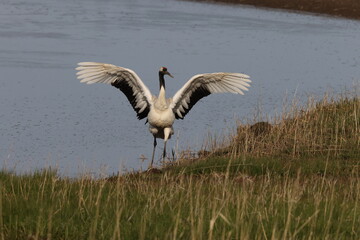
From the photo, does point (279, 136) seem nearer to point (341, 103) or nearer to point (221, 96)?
point (341, 103)

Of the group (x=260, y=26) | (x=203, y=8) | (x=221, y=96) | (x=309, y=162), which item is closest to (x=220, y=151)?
(x=309, y=162)

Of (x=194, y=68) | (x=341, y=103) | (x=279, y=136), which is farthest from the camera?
(x=194, y=68)

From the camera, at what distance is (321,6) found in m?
42.7

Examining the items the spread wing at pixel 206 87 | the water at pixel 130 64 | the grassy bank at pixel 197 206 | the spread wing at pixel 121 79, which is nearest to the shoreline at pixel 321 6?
the water at pixel 130 64

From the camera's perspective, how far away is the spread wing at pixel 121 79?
45.2ft

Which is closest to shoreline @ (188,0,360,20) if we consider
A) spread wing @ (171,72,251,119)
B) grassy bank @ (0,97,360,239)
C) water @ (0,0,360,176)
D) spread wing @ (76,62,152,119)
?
water @ (0,0,360,176)

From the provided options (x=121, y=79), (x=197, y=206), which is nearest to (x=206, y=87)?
(x=121, y=79)

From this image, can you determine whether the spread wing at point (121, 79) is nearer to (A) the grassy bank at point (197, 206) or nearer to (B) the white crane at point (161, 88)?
(B) the white crane at point (161, 88)

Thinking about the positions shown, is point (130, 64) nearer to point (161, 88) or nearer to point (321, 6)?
point (161, 88)

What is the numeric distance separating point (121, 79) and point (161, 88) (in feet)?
2.29

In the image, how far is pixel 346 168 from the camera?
1116cm

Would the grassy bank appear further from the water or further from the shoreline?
the shoreline

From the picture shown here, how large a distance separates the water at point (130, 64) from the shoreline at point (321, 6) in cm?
97

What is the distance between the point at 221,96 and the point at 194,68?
3264 mm
